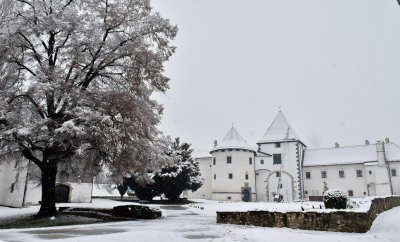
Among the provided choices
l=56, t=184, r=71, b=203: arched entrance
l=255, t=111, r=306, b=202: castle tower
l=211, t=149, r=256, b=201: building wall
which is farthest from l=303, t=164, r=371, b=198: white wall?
l=56, t=184, r=71, b=203: arched entrance

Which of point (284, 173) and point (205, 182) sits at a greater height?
point (284, 173)

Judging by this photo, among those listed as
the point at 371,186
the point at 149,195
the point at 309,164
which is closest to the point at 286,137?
the point at 309,164

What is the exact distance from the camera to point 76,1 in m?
20.0

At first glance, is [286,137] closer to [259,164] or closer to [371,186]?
[259,164]

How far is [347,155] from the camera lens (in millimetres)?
55844

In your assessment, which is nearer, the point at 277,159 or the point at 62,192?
the point at 62,192

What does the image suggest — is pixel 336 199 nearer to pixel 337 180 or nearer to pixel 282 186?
pixel 282 186

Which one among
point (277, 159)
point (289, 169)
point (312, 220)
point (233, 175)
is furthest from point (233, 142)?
point (312, 220)

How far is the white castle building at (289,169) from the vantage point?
168 ft

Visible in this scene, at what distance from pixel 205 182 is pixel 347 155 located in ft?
76.3

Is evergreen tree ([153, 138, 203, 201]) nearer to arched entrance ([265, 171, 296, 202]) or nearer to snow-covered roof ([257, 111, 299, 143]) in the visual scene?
arched entrance ([265, 171, 296, 202])

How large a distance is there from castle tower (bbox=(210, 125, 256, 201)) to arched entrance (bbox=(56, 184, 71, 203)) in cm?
2333

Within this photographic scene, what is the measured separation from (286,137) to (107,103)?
42824mm

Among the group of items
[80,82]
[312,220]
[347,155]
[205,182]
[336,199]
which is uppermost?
[347,155]
